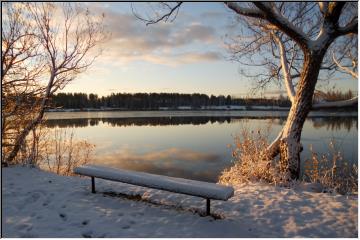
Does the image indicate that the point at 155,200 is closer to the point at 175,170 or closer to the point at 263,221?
the point at 263,221

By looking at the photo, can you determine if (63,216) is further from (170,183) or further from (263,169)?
(263,169)

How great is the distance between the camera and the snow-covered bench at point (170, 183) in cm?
490

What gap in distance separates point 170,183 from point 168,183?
0.04m

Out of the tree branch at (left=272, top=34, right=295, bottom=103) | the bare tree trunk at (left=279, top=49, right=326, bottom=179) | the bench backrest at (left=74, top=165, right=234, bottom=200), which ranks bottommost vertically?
the bench backrest at (left=74, top=165, right=234, bottom=200)

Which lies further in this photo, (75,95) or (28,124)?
(75,95)

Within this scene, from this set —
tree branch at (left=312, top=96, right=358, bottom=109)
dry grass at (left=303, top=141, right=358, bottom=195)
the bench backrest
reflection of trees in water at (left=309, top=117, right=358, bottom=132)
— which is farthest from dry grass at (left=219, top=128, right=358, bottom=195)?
reflection of trees in water at (left=309, top=117, right=358, bottom=132)

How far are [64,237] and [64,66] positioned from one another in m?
7.03

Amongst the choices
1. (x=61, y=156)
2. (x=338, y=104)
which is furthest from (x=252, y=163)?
(x=61, y=156)

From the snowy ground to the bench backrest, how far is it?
1.46 feet

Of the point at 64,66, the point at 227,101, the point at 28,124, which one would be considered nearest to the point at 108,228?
the point at 28,124

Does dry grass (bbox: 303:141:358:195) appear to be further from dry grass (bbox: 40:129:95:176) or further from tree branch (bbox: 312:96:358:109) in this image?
dry grass (bbox: 40:129:95:176)

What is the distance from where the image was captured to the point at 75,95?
104125mm

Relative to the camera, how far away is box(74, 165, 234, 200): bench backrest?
4.90 metres

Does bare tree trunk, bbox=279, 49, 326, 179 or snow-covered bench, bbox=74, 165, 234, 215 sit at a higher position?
bare tree trunk, bbox=279, 49, 326, 179
